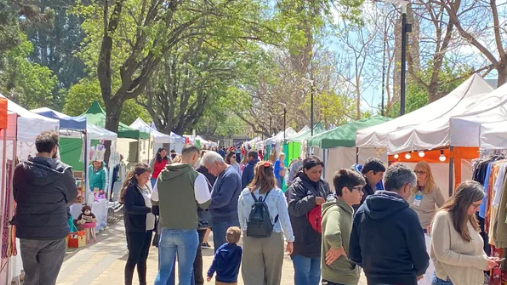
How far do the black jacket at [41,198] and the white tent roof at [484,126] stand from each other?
438cm

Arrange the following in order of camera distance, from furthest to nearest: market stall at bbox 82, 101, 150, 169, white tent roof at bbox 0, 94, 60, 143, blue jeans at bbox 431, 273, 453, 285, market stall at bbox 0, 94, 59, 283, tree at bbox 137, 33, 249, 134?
tree at bbox 137, 33, 249, 134, market stall at bbox 82, 101, 150, 169, white tent roof at bbox 0, 94, 60, 143, market stall at bbox 0, 94, 59, 283, blue jeans at bbox 431, 273, 453, 285

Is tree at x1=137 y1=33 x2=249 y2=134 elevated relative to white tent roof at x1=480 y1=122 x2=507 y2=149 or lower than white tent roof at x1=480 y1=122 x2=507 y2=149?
elevated

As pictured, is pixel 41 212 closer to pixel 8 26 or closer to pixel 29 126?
pixel 29 126

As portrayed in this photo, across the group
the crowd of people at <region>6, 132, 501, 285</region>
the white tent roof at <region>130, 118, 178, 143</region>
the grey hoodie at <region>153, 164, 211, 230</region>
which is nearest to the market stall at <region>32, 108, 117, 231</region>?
the crowd of people at <region>6, 132, 501, 285</region>

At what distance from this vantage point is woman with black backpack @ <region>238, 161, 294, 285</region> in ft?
19.4

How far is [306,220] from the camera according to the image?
605 cm

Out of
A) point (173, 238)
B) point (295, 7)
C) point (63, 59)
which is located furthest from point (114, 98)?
point (63, 59)

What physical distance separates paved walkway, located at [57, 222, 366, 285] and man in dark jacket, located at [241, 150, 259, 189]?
4.46ft

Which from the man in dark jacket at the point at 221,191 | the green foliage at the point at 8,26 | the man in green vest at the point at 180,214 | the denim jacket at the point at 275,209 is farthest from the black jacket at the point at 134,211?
the green foliage at the point at 8,26

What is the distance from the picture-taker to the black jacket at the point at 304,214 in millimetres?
5961

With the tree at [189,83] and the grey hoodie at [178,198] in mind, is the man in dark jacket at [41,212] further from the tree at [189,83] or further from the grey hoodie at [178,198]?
the tree at [189,83]

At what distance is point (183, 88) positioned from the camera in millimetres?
33812

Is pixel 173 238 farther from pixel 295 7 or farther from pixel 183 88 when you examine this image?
pixel 183 88

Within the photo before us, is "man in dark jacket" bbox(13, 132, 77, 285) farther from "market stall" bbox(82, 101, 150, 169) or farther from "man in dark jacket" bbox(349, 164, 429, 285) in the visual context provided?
"market stall" bbox(82, 101, 150, 169)
